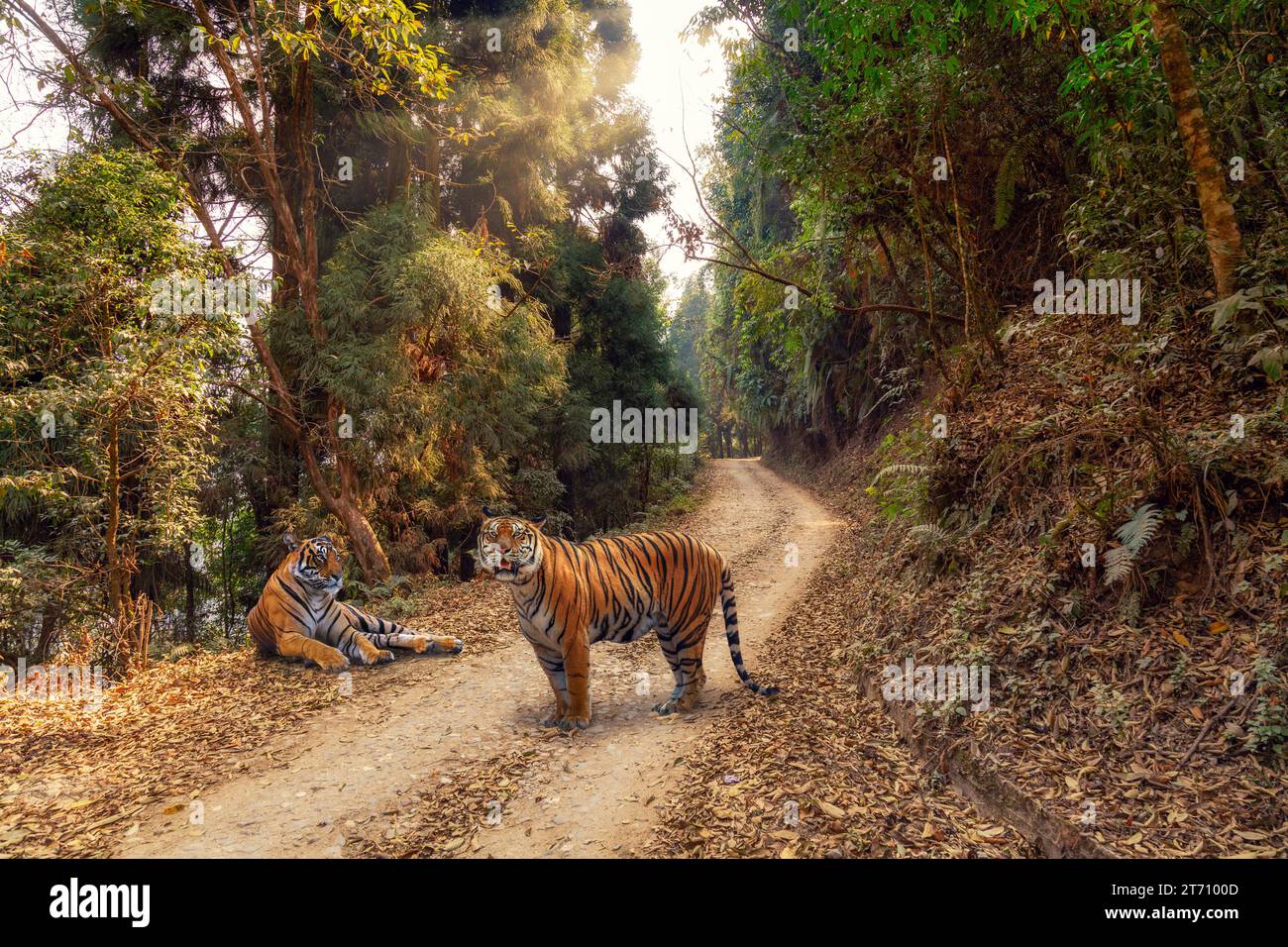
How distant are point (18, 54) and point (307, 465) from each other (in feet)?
20.3

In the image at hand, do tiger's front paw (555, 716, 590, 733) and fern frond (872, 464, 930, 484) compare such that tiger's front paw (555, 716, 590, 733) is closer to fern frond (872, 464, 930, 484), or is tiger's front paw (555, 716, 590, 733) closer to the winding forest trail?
the winding forest trail

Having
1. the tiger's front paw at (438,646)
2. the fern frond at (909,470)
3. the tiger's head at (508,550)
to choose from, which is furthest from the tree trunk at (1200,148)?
the tiger's front paw at (438,646)

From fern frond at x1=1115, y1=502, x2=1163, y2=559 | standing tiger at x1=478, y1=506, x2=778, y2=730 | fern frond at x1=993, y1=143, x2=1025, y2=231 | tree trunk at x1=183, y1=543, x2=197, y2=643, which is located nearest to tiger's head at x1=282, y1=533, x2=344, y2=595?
standing tiger at x1=478, y1=506, x2=778, y2=730

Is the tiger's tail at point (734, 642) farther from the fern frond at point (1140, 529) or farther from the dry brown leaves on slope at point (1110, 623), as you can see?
the fern frond at point (1140, 529)

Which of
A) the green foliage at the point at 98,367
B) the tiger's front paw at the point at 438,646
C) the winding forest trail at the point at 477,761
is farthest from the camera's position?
the tiger's front paw at the point at 438,646

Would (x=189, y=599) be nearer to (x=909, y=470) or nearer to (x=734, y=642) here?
(x=734, y=642)

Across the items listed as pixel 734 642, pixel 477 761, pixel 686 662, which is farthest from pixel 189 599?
pixel 734 642

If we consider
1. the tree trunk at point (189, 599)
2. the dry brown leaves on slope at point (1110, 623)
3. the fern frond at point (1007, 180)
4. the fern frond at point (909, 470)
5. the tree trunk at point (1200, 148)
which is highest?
the fern frond at point (1007, 180)

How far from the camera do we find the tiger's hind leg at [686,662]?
219 inches

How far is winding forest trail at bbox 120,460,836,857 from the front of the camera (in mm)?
3832

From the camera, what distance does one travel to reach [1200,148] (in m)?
5.01

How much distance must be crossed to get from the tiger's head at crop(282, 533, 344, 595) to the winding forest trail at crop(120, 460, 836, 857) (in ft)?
3.89

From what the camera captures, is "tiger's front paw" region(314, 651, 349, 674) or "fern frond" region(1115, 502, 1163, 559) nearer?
"fern frond" region(1115, 502, 1163, 559)

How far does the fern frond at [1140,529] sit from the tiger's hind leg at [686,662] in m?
3.11
